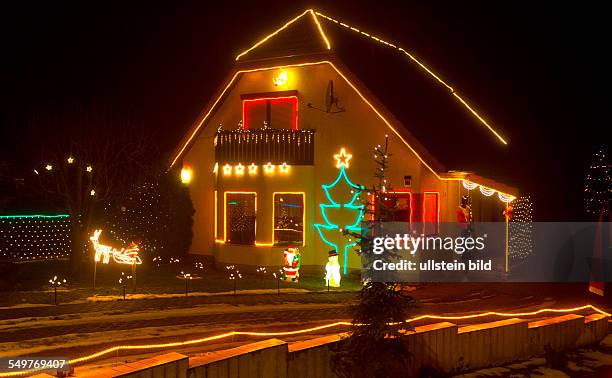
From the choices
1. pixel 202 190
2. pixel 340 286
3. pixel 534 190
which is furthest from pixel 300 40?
pixel 534 190

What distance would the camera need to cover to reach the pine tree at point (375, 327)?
7828 mm

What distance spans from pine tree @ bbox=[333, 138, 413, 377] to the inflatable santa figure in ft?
31.4

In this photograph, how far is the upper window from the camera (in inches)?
788

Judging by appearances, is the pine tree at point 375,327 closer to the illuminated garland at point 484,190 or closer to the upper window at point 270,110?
the illuminated garland at point 484,190

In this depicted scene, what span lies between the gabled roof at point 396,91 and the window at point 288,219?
12.2 feet

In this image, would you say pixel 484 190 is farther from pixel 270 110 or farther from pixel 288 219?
pixel 270 110

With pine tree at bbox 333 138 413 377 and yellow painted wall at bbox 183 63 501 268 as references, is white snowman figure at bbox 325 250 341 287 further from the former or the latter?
pine tree at bbox 333 138 413 377

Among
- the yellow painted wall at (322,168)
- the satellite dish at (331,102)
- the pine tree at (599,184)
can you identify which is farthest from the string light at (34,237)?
the pine tree at (599,184)

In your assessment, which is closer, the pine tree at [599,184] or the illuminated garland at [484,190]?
the illuminated garland at [484,190]

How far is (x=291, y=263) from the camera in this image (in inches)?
695

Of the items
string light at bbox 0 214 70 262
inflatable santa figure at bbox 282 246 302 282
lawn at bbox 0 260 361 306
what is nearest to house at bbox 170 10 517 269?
lawn at bbox 0 260 361 306

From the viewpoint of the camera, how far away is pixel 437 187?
1891 cm

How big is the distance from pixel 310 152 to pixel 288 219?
2.17m

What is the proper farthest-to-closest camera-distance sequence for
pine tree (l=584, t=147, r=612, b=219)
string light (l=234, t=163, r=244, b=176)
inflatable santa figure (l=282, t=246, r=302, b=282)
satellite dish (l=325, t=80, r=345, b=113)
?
1. pine tree (l=584, t=147, r=612, b=219)
2. string light (l=234, t=163, r=244, b=176)
3. satellite dish (l=325, t=80, r=345, b=113)
4. inflatable santa figure (l=282, t=246, r=302, b=282)
